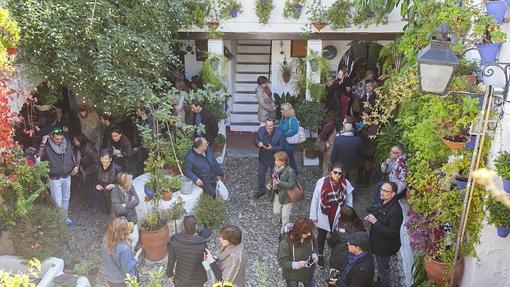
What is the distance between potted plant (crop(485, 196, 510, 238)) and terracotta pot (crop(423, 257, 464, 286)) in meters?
1.01

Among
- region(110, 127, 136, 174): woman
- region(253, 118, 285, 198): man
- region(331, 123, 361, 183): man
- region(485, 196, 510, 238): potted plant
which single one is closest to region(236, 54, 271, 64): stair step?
region(253, 118, 285, 198): man

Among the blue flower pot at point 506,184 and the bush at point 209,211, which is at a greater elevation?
the blue flower pot at point 506,184

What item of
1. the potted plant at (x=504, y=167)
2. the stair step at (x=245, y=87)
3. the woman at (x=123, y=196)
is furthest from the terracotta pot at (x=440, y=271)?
the stair step at (x=245, y=87)

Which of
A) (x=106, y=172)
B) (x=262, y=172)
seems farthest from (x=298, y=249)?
(x=262, y=172)

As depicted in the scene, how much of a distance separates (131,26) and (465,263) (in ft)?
20.4

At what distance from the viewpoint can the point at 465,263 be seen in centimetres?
588

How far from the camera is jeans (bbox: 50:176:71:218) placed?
8.39m

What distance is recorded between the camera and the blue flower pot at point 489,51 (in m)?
5.16

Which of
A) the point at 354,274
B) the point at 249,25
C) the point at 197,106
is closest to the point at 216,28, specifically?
the point at 249,25

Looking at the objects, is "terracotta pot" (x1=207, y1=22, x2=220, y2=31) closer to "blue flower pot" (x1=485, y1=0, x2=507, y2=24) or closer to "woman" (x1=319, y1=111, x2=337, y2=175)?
"woman" (x1=319, y1=111, x2=337, y2=175)

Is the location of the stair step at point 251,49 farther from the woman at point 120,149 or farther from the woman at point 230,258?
the woman at point 230,258

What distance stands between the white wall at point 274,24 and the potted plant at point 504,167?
6788mm

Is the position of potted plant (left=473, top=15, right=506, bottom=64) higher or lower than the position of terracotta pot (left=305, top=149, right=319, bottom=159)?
higher

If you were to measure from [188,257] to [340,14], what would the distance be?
6.99 meters
